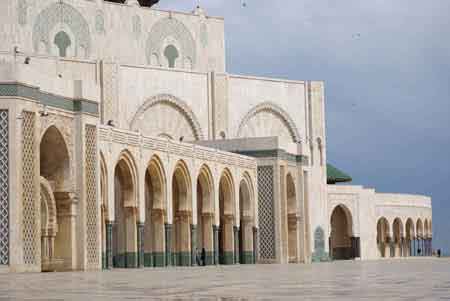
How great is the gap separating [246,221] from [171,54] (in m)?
7.91

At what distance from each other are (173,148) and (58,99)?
701cm

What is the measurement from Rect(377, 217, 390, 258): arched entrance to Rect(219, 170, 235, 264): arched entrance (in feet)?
73.9

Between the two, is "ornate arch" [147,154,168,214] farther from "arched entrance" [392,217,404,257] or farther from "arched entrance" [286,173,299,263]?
"arched entrance" [392,217,404,257]

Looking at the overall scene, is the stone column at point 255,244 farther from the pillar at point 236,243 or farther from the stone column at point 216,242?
the stone column at point 216,242

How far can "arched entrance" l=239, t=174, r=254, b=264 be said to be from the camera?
35344 millimetres

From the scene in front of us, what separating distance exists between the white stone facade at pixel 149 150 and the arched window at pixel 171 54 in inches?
1.4

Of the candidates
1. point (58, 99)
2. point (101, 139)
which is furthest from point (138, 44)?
point (58, 99)

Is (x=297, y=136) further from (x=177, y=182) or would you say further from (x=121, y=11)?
(x=177, y=182)

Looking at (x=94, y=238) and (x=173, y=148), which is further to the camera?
(x=173, y=148)

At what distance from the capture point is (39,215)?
2189cm

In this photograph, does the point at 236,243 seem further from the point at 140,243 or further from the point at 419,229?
the point at 419,229

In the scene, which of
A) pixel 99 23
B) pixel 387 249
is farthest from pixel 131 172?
pixel 387 249

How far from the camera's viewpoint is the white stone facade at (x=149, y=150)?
72.7ft

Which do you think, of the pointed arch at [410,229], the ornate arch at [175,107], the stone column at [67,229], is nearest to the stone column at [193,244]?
the ornate arch at [175,107]
